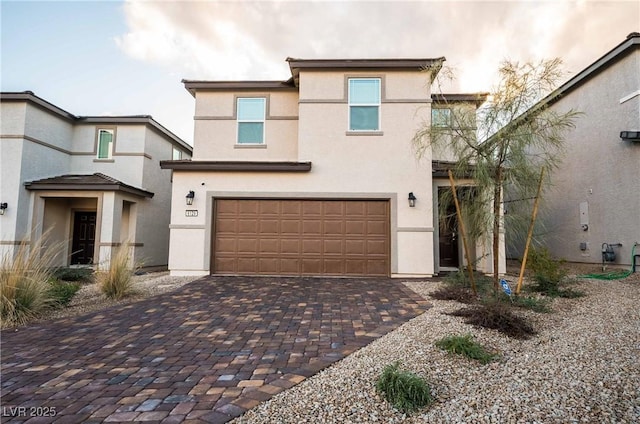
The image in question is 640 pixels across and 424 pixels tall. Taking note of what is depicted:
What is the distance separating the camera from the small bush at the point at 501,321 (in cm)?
420

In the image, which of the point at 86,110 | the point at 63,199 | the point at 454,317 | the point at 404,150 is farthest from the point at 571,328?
the point at 86,110

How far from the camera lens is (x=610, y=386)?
2.85 m

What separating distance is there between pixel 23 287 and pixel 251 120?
7484 mm

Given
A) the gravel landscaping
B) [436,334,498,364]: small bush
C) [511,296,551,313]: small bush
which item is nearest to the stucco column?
the gravel landscaping

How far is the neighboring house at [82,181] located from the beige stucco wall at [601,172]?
13.4 metres

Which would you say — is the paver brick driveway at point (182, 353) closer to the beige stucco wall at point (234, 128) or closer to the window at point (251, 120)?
the beige stucco wall at point (234, 128)

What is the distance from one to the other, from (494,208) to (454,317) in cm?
187

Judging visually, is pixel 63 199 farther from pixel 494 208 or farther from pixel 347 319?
pixel 494 208

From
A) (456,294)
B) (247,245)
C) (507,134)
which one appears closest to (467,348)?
(456,294)

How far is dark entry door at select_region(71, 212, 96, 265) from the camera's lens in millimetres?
12992

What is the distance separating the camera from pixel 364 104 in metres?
9.73

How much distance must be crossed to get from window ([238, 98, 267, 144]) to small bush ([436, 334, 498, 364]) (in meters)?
8.77

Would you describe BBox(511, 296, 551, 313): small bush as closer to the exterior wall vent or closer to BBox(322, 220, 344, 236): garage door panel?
BBox(322, 220, 344, 236): garage door panel

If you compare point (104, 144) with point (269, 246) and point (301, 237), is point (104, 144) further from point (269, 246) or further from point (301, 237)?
point (301, 237)
